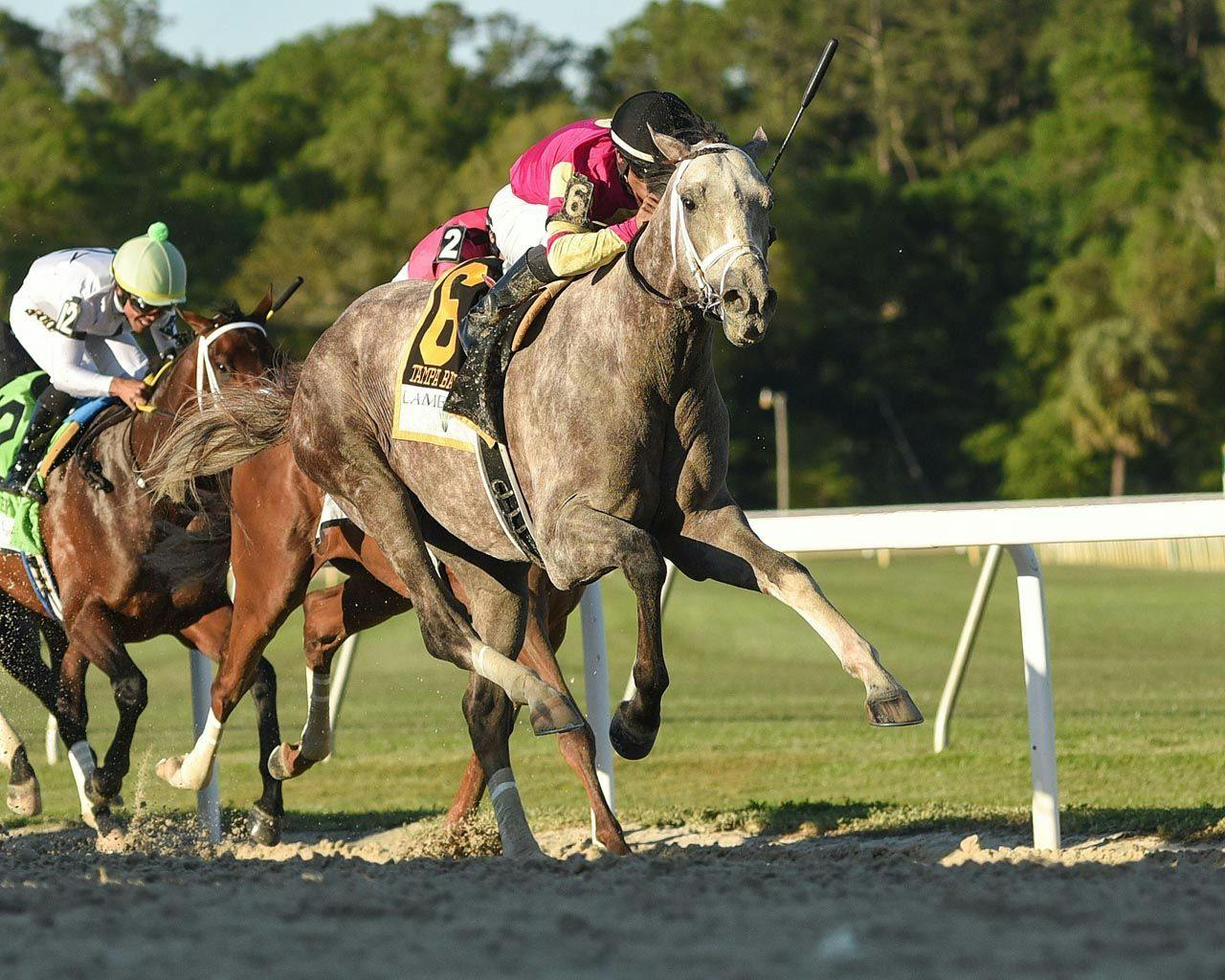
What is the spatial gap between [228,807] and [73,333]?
1.93 meters

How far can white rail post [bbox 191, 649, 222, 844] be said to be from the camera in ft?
21.0

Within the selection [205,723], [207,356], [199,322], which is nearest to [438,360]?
[207,356]

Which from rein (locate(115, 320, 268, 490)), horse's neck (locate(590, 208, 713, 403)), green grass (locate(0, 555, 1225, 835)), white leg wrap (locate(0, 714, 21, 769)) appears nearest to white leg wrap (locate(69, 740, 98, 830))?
green grass (locate(0, 555, 1225, 835))

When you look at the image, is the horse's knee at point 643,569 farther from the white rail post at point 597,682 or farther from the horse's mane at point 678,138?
the white rail post at point 597,682

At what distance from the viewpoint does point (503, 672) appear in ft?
15.7

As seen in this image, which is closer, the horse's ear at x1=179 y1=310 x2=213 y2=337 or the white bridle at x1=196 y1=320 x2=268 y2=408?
the white bridle at x1=196 y1=320 x2=268 y2=408

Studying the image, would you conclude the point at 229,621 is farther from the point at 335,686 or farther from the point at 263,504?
the point at 335,686

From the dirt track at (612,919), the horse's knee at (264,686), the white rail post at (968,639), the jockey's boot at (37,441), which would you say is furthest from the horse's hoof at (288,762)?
the white rail post at (968,639)

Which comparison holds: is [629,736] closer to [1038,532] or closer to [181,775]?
[1038,532]

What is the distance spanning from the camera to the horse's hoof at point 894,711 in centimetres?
394

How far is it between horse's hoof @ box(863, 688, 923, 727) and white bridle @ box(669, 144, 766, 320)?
0.92m

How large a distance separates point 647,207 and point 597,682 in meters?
1.97

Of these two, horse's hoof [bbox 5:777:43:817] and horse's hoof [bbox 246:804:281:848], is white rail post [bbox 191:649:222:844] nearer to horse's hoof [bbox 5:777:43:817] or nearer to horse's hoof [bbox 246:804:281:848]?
horse's hoof [bbox 246:804:281:848]

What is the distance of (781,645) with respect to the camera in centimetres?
1762
